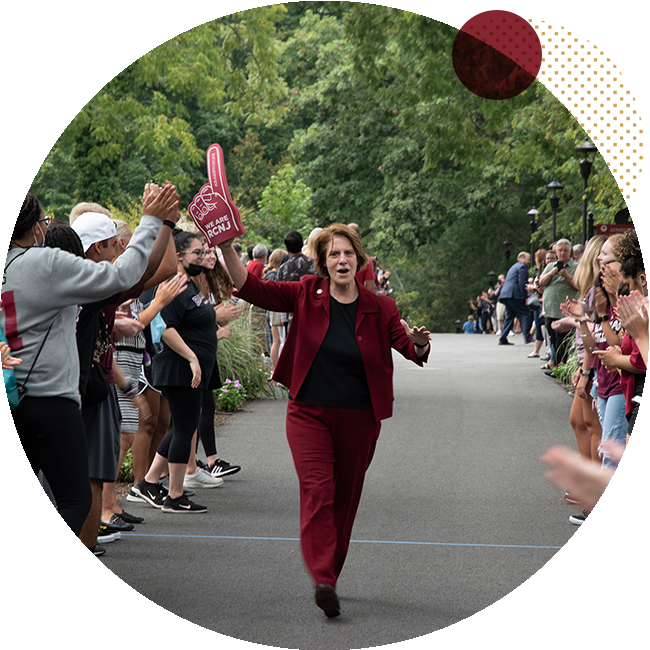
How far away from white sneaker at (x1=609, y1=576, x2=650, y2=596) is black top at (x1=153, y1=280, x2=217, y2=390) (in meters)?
3.19

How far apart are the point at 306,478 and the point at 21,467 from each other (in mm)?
1433

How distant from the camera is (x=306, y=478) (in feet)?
15.3

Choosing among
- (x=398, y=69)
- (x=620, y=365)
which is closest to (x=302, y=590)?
(x=620, y=365)

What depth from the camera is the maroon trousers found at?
15.0 ft

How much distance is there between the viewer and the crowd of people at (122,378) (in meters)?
3.93

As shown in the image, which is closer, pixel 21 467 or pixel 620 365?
pixel 21 467

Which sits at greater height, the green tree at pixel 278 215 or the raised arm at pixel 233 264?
the green tree at pixel 278 215

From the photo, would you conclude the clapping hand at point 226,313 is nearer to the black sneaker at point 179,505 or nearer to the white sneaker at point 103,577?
the black sneaker at point 179,505

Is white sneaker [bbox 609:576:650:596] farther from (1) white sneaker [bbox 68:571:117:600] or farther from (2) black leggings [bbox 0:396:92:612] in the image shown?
(2) black leggings [bbox 0:396:92:612]

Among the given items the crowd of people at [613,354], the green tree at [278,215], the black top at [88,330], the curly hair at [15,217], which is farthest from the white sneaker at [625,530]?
the green tree at [278,215]

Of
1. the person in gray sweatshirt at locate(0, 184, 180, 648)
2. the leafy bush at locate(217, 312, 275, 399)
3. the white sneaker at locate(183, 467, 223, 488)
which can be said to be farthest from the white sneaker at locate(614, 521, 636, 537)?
the leafy bush at locate(217, 312, 275, 399)

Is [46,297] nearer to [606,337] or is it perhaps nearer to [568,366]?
[606,337]

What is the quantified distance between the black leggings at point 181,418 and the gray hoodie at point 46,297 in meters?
2.55

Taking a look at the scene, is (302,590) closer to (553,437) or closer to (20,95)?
(553,437)
